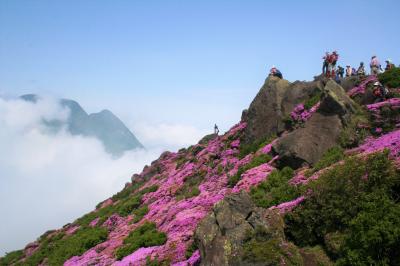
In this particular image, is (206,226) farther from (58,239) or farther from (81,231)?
(58,239)

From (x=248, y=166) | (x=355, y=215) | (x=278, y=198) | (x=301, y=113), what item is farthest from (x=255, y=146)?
(x=355, y=215)

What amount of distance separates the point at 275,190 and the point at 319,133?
6.58 meters

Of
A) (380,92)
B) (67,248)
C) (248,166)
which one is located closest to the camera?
(380,92)

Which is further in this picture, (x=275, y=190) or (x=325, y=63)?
(x=325, y=63)

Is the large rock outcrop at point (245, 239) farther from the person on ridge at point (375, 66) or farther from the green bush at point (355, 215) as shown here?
the person on ridge at point (375, 66)

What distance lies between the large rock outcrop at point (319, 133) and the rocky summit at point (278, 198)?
0.07 metres

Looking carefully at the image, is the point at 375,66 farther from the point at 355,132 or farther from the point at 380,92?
the point at 355,132

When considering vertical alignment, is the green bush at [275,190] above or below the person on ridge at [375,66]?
below

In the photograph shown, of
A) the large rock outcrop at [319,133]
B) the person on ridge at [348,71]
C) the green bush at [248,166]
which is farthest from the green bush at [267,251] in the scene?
the person on ridge at [348,71]

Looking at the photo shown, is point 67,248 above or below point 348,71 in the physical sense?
below

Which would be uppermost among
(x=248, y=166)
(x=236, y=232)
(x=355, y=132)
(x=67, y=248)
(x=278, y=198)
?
(x=248, y=166)

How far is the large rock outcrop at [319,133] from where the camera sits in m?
24.3

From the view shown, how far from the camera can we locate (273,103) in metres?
35.0

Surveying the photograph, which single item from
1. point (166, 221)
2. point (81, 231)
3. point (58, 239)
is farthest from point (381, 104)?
point (58, 239)
